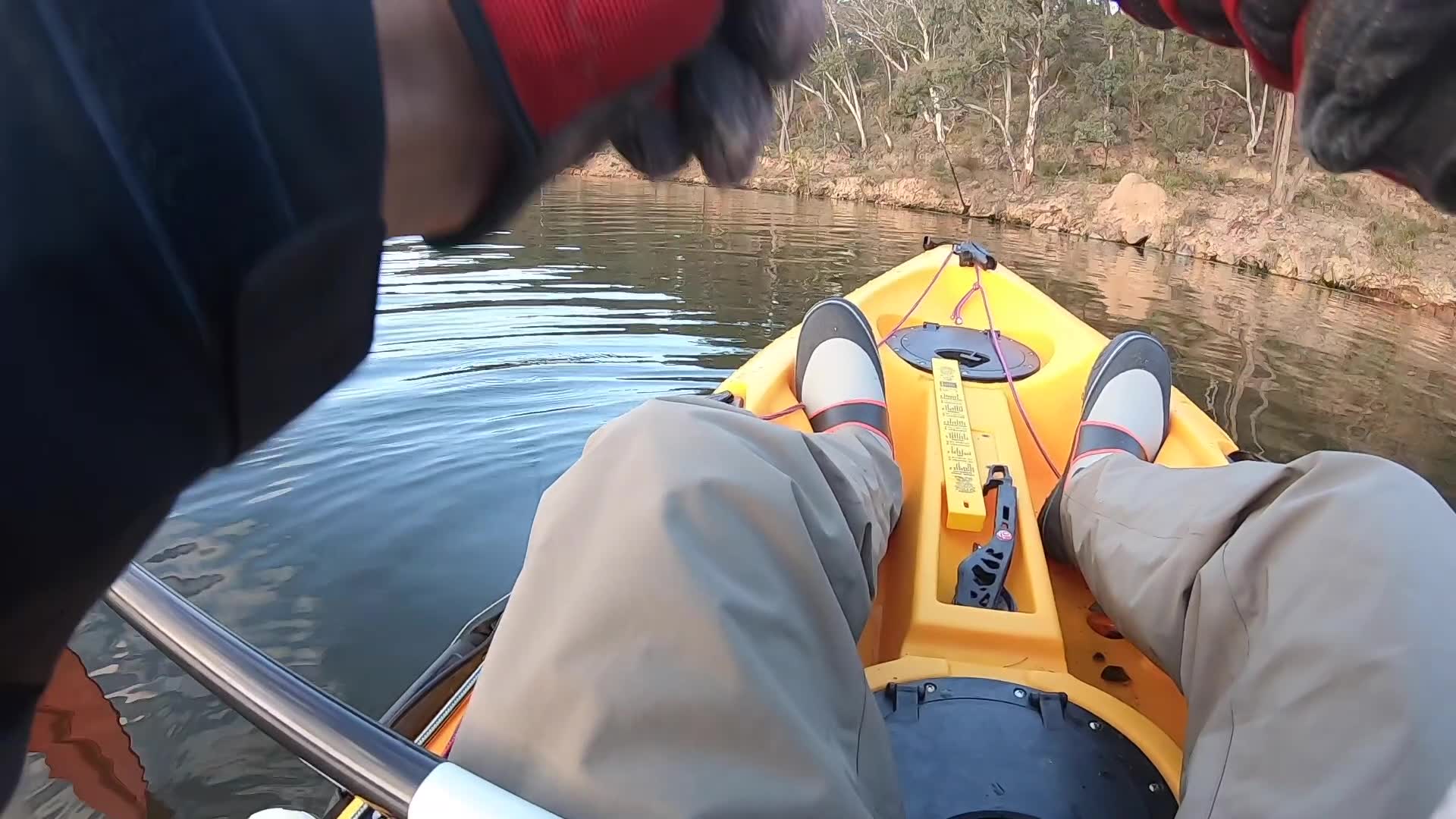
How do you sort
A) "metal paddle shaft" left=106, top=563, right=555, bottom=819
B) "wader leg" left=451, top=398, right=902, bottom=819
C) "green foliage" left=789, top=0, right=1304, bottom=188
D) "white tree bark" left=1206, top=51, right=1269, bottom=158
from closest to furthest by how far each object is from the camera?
"metal paddle shaft" left=106, top=563, right=555, bottom=819 < "wader leg" left=451, top=398, right=902, bottom=819 < "white tree bark" left=1206, top=51, right=1269, bottom=158 < "green foliage" left=789, top=0, right=1304, bottom=188

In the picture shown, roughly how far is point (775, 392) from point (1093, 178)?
1728 cm

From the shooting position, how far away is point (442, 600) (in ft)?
9.48

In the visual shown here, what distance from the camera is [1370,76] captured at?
461 mm

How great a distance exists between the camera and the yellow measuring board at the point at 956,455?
2.26 m

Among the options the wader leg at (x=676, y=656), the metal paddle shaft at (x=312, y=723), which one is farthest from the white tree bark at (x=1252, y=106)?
the metal paddle shaft at (x=312, y=723)

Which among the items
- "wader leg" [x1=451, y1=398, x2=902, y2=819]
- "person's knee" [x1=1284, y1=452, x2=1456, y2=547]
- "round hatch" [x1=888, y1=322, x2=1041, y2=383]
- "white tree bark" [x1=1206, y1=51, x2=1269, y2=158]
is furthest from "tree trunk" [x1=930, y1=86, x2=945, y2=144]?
"wader leg" [x1=451, y1=398, x2=902, y2=819]

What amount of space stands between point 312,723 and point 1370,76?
3.31ft

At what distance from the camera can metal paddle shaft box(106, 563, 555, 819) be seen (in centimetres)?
75

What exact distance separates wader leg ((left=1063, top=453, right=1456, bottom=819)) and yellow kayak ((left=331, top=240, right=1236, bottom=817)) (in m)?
0.25

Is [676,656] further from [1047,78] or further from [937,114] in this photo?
[937,114]

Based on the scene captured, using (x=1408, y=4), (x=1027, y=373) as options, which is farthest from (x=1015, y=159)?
(x=1408, y=4)

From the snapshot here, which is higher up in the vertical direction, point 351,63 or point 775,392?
point 351,63

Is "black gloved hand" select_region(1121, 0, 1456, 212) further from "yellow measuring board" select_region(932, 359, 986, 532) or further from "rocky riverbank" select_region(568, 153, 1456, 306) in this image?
"rocky riverbank" select_region(568, 153, 1456, 306)

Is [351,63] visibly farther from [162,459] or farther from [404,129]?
[162,459]
